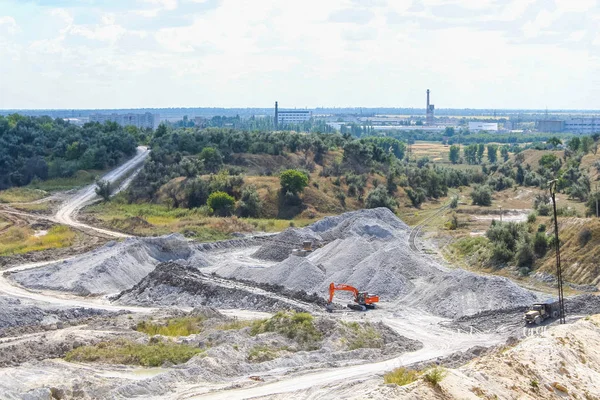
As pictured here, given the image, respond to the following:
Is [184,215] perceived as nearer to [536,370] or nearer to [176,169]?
[176,169]

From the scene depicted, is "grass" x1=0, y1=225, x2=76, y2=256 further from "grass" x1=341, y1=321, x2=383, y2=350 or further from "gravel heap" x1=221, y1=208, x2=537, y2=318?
"grass" x1=341, y1=321, x2=383, y2=350

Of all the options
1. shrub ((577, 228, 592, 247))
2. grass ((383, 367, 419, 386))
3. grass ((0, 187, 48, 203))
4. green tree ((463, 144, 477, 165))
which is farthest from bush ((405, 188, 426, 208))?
green tree ((463, 144, 477, 165))

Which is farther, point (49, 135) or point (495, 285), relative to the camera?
point (49, 135)

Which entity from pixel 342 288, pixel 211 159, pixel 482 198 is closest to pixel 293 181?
pixel 211 159

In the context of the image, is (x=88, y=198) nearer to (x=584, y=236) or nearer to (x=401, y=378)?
(x=584, y=236)

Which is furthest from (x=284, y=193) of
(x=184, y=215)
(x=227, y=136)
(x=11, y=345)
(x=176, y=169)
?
(x=11, y=345)
